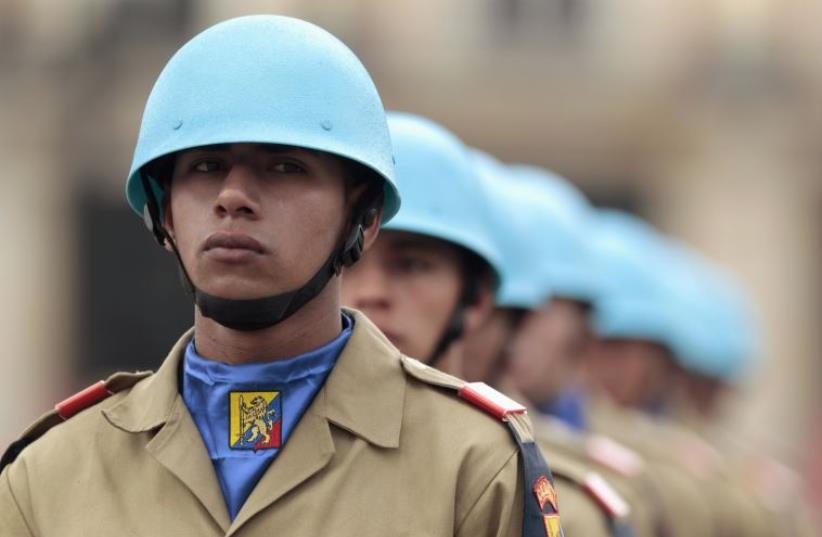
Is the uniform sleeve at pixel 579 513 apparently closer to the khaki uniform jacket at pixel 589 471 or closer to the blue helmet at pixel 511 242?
the khaki uniform jacket at pixel 589 471

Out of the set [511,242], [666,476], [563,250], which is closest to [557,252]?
[563,250]

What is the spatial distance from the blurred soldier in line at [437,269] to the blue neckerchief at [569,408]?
2.51m

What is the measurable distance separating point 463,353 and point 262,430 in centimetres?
321

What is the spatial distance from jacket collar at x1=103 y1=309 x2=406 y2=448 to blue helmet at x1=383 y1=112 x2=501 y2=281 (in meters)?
1.99

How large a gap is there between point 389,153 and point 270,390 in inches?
22.2

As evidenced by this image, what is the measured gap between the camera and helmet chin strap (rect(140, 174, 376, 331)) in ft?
17.9

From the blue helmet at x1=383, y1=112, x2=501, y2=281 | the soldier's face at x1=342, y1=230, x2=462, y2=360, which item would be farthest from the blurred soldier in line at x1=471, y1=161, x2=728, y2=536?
the soldier's face at x1=342, y1=230, x2=462, y2=360

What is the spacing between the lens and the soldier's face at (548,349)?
10297mm

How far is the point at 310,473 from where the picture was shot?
5340 millimetres

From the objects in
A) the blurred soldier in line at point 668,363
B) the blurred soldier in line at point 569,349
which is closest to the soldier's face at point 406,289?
the blurred soldier in line at point 569,349

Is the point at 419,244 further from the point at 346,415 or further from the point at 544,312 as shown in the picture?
the point at 544,312

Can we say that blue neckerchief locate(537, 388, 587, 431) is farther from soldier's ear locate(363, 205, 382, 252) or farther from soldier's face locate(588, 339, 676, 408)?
soldier's ear locate(363, 205, 382, 252)

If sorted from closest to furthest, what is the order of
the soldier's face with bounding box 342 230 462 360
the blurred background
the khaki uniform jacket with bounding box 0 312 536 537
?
the khaki uniform jacket with bounding box 0 312 536 537 → the soldier's face with bounding box 342 230 462 360 → the blurred background

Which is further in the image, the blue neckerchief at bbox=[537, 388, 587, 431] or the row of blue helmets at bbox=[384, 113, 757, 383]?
the blue neckerchief at bbox=[537, 388, 587, 431]
